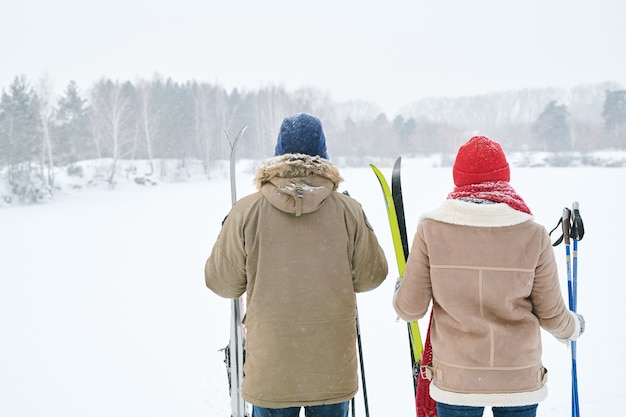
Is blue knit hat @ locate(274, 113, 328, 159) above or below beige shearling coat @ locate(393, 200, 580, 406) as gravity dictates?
above

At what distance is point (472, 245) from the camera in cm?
133

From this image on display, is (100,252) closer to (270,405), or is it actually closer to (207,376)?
(207,376)

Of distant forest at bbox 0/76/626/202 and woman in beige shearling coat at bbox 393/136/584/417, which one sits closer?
woman in beige shearling coat at bbox 393/136/584/417

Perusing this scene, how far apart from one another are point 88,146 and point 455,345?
32.2 metres

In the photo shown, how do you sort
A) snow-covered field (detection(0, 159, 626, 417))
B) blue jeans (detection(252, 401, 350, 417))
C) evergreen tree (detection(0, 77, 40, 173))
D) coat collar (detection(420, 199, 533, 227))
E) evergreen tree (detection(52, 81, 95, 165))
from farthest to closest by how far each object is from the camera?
evergreen tree (detection(52, 81, 95, 165)) → evergreen tree (detection(0, 77, 40, 173)) → snow-covered field (detection(0, 159, 626, 417)) → blue jeans (detection(252, 401, 350, 417)) → coat collar (detection(420, 199, 533, 227))

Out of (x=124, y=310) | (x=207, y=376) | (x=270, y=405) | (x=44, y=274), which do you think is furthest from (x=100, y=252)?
(x=270, y=405)

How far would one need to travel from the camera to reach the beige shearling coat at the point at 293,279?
1.39 meters

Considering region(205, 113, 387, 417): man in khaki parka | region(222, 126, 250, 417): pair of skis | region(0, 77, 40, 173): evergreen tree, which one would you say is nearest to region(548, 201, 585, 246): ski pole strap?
region(205, 113, 387, 417): man in khaki parka

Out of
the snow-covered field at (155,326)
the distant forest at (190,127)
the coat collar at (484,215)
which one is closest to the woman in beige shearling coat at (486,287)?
the coat collar at (484,215)

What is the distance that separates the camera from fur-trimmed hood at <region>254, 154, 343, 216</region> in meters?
1.37

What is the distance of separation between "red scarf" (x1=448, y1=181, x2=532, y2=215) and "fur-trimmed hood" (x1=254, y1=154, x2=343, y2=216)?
1.19 ft

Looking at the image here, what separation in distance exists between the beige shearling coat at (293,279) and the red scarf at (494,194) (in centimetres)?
33

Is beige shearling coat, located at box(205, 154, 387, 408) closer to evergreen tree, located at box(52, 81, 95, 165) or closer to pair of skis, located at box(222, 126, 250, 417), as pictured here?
pair of skis, located at box(222, 126, 250, 417)

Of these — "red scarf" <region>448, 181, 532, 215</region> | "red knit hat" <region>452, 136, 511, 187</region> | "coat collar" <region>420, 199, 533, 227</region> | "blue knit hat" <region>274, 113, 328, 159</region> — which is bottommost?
"coat collar" <region>420, 199, 533, 227</region>
